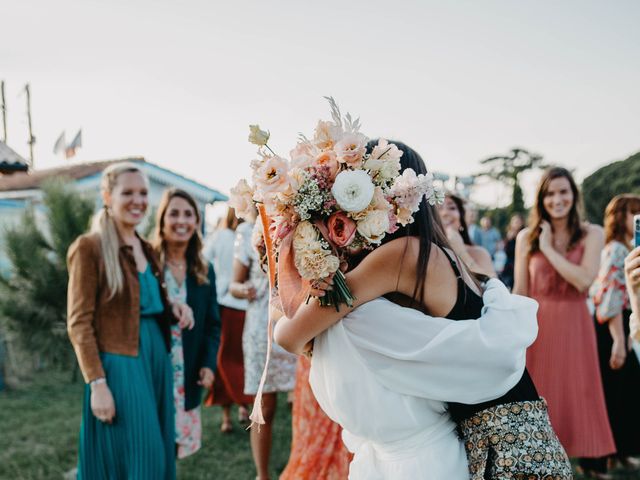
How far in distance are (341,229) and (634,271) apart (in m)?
1.27

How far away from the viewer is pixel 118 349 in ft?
10.8

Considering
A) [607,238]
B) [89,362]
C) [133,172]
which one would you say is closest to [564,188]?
[607,238]

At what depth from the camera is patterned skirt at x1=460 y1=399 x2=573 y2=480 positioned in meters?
1.98

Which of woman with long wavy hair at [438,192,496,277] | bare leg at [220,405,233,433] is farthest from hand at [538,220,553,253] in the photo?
bare leg at [220,405,233,433]

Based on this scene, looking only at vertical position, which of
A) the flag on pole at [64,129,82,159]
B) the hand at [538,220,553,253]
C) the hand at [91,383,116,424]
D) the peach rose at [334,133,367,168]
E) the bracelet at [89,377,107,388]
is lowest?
the hand at [91,383,116,424]

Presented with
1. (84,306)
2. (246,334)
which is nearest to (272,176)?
(84,306)

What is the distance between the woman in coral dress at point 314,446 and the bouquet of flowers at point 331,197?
2048 mm

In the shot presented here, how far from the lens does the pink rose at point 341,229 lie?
197 cm

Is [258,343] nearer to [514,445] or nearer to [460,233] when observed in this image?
[460,233]

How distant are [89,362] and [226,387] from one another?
3.19m

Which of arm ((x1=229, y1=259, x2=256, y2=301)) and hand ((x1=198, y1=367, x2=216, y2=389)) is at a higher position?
arm ((x1=229, y1=259, x2=256, y2=301))

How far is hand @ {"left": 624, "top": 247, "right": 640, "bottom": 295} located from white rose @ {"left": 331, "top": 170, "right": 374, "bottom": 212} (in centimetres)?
119

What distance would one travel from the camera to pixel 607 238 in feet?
16.8

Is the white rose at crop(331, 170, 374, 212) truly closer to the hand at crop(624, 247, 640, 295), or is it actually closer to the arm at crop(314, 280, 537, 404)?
the arm at crop(314, 280, 537, 404)
